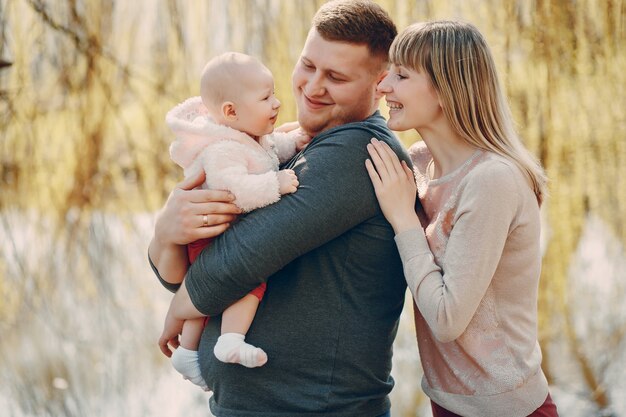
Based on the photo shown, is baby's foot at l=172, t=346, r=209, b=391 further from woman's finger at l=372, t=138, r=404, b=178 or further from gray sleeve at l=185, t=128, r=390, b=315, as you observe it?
woman's finger at l=372, t=138, r=404, b=178

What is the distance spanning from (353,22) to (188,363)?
0.80 m

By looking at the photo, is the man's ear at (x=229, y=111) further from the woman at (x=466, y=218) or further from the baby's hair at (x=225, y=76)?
the woman at (x=466, y=218)

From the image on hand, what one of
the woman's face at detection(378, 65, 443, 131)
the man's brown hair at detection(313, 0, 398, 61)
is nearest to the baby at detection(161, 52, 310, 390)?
the man's brown hair at detection(313, 0, 398, 61)

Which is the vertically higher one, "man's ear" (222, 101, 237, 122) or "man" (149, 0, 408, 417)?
"man's ear" (222, 101, 237, 122)

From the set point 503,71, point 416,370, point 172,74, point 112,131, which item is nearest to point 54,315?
point 112,131

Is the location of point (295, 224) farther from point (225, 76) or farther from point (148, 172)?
point (148, 172)

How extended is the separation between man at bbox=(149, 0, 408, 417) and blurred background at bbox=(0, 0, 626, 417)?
1.59m

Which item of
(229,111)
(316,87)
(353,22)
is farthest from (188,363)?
(353,22)

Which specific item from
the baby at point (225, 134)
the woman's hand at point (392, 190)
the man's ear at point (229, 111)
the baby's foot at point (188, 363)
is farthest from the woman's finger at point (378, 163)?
the baby's foot at point (188, 363)

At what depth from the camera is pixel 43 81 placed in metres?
3.49

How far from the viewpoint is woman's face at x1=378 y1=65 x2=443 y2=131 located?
1.69 m

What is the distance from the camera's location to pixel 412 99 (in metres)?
1.70

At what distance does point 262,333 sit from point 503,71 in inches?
71.2

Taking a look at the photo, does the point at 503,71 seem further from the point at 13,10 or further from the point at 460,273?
the point at 13,10
